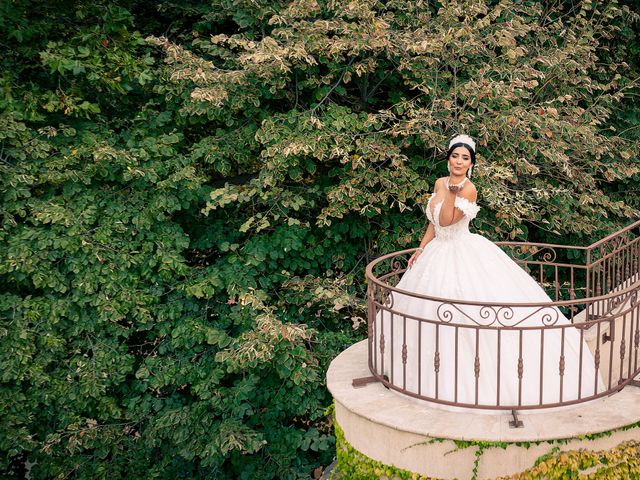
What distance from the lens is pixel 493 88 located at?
858 centimetres

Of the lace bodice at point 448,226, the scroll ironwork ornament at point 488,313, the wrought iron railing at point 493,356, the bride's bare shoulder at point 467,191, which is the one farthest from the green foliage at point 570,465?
the bride's bare shoulder at point 467,191

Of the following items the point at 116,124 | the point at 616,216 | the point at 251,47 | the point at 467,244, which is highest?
the point at 251,47

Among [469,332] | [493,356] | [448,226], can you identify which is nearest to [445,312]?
[469,332]

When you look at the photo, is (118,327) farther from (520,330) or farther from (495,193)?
(520,330)

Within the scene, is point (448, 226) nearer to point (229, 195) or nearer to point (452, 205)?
point (452, 205)

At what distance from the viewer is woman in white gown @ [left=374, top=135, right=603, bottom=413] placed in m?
5.72

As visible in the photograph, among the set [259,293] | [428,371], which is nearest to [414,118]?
[259,293]

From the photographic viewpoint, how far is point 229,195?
9.20 meters

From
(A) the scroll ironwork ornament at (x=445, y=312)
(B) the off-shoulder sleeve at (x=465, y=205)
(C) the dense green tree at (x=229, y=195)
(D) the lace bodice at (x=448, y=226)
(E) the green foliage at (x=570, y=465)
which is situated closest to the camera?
(E) the green foliage at (x=570, y=465)

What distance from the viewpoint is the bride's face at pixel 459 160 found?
583 cm

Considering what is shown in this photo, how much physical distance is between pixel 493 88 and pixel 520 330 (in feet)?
12.9

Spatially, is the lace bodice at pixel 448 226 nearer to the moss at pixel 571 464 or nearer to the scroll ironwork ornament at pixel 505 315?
the scroll ironwork ornament at pixel 505 315

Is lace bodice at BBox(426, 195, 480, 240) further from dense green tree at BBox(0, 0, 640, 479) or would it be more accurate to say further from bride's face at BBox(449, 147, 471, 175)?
dense green tree at BBox(0, 0, 640, 479)

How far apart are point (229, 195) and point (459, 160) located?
4.02 metres
